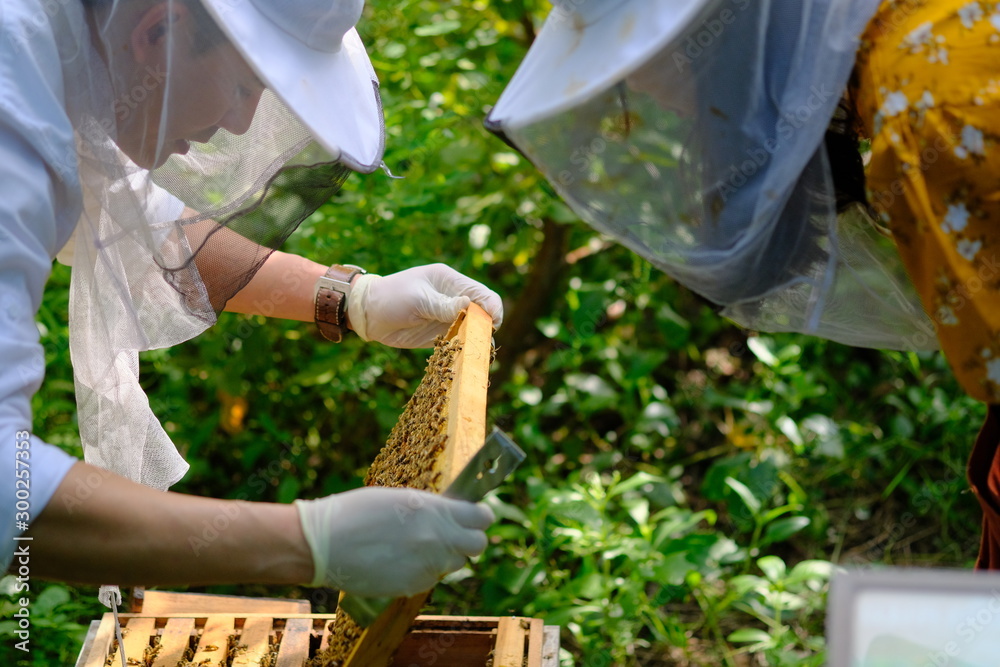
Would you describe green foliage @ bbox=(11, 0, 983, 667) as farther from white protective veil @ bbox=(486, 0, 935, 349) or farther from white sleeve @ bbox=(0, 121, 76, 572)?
white sleeve @ bbox=(0, 121, 76, 572)

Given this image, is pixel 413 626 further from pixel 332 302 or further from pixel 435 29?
pixel 435 29

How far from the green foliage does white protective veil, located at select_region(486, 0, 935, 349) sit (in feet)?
4.09

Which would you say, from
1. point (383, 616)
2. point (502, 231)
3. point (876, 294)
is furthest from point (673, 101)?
point (502, 231)

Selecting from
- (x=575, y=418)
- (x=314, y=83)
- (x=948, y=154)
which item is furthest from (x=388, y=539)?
(x=575, y=418)

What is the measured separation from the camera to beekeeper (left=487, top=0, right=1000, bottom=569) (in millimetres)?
1314

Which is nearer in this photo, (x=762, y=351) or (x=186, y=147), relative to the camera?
(x=186, y=147)

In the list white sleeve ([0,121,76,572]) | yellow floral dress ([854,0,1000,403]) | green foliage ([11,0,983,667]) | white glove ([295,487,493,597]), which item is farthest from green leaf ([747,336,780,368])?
white sleeve ([0,121,76,572])

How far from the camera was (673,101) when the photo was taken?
1.51m

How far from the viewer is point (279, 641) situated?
196cm

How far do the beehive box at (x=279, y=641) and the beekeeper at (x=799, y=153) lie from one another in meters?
0.81

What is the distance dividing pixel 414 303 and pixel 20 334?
0.95 m

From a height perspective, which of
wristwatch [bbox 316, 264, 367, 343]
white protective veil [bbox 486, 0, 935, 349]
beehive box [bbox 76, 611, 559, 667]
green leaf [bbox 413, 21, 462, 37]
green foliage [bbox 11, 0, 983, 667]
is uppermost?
white protective veil [bbox 486, 0, 935, 349]

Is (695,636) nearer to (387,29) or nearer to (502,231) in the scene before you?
(502,231)

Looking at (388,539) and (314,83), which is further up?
(314,83)
